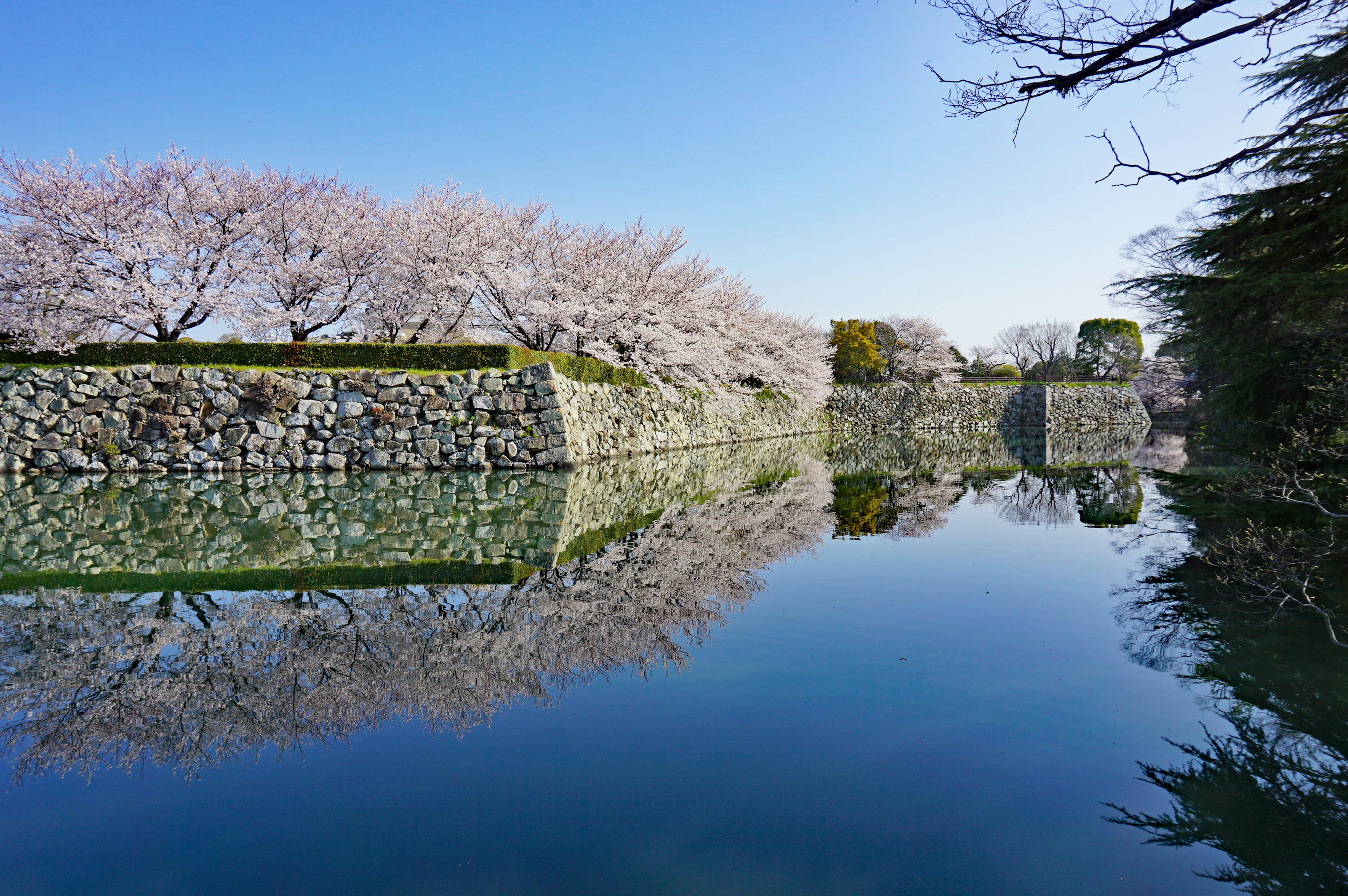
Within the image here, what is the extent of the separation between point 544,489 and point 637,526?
11.1ft

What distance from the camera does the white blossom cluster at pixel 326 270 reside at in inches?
606

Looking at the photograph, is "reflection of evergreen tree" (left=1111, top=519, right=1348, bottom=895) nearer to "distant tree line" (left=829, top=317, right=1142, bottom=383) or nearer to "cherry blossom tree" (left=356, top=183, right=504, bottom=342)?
"cherry blossom tree" (left=356, top=183, right=504, bottom=342)

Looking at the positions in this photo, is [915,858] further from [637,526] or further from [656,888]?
[637,526]

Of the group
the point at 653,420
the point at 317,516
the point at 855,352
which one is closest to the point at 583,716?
the point at 317,516

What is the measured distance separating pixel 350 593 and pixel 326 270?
16018mm

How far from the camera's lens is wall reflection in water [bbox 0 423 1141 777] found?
331 cm

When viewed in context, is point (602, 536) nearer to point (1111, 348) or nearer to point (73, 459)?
point (73, 459)

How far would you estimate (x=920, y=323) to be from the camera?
131ft

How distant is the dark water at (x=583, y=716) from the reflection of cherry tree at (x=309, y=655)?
0.07 ft

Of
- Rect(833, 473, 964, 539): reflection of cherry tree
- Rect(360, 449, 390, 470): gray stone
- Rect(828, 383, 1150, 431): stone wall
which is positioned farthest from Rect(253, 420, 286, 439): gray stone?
Rect(828, 383, 1150, 431): stone wall

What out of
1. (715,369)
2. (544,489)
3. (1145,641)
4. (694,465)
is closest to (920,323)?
(715,369)

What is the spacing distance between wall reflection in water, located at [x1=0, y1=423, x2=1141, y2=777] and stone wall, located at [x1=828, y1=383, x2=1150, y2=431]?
968 inches

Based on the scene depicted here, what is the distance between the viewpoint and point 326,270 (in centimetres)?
1884

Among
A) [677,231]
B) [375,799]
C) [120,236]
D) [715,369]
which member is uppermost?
[677,231]
